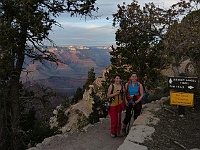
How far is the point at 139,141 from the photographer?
621 cm

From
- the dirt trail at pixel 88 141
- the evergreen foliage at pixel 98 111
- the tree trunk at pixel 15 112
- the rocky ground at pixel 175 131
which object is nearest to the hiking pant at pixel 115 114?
the dirt trail at pixel 88 141

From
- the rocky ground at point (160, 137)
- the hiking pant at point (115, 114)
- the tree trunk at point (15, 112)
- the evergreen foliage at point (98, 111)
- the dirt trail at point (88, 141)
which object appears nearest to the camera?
the rocky ground at point (160, 137)

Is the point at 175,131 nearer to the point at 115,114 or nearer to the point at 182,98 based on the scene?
the point at 182,98

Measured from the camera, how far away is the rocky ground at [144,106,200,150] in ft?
19.9

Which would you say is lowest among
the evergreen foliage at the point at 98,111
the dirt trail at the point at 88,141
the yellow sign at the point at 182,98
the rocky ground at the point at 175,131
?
the evergreen foliage at the point at 98,111

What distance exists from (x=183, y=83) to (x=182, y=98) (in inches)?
16.6

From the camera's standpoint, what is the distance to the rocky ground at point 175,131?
19.9 ft

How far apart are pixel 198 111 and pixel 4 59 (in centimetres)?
628

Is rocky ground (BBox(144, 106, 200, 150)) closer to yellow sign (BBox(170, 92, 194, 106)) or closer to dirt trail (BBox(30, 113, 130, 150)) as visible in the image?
yellow sign (BBox(170, 92, 194, 106))

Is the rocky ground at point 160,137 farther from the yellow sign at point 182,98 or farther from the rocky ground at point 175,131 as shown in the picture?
the yellow sign at point 182,98

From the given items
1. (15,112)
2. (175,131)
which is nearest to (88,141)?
(175,131)

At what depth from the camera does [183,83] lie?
773 cm

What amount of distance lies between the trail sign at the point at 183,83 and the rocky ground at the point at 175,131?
33.4 inches

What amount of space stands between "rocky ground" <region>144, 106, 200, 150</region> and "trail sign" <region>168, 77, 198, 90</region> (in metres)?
0.85
